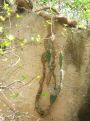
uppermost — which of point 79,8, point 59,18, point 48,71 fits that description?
point 59,18

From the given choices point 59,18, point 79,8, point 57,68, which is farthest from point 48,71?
point 79,8

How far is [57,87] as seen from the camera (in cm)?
607

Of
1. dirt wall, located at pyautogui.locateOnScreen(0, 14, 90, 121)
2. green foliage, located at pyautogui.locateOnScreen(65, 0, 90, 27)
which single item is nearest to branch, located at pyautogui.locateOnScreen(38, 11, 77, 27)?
dirt wall, located at pyautogui.locateOnScreen(0, 14, 90, 121)

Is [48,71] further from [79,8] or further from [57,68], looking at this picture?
[79,8]

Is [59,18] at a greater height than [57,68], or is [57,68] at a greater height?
[59,18]

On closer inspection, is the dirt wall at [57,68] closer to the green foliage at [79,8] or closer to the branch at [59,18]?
the branch at [59,18]

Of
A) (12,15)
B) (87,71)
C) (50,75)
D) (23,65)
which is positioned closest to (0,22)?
(12,15)

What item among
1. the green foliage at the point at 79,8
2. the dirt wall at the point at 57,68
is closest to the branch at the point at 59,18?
the dirt wall at the point at 57,68

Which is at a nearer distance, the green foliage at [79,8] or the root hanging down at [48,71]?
the root hanging down at [48,71]

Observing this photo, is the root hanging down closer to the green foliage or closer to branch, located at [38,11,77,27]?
branch, located at [38,11,77,27]

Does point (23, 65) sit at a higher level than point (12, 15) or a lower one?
lower

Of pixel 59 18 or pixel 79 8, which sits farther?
pixel 79 8

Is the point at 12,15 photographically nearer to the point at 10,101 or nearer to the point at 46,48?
the point at 46,48

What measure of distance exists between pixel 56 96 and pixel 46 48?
0.80 m
